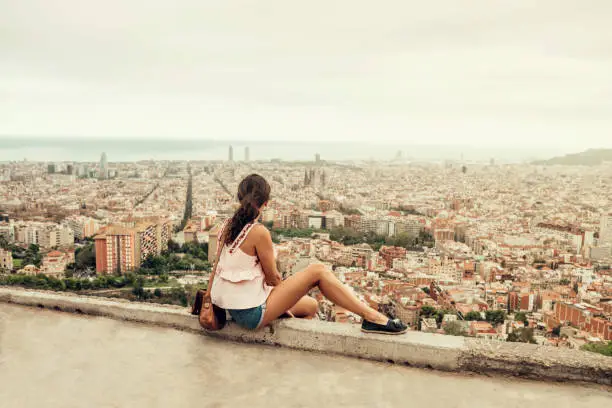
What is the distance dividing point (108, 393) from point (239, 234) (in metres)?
0.63

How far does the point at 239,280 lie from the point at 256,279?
0.20 ft

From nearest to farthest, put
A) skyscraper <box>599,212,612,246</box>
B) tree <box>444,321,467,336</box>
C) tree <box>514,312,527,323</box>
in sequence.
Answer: tree <box>444,321,467,336</box> < tree <box>514,312,527,323</box> < skyscraper <box>599,212,612,246</box>

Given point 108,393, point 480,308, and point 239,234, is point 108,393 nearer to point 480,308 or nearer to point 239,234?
point 239,234

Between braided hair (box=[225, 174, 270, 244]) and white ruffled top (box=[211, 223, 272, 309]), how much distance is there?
0.02m

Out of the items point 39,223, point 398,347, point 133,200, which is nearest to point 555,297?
point 398,347

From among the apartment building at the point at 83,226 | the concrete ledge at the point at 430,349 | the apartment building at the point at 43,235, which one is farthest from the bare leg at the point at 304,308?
the apartment building at the point at 83,226

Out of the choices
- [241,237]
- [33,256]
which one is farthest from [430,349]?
[33,256]

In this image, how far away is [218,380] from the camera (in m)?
1.60

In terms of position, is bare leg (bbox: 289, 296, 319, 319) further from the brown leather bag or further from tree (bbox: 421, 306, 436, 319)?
tree (bbox: 421, 306, 436, 319)

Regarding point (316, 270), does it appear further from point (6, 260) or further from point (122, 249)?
point (122, 249)

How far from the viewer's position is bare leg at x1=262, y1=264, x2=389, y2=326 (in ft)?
6.01

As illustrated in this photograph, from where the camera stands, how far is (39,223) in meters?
25.6

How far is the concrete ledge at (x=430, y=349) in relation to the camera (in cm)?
162

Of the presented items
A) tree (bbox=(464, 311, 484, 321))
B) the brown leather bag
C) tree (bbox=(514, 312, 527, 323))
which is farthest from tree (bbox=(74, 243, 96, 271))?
the brown leather bag
